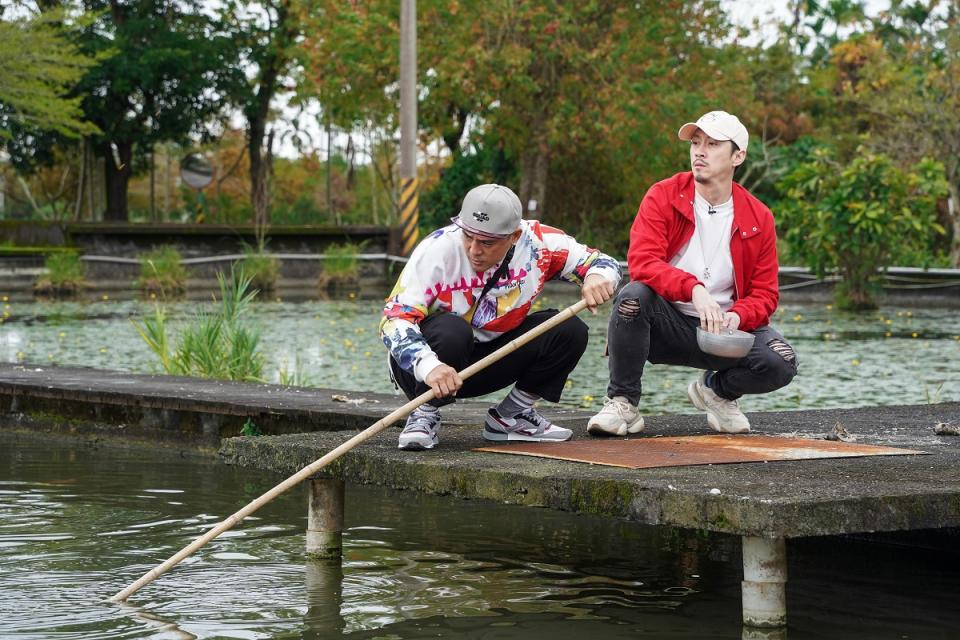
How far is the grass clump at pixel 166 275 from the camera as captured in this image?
24.8 meters

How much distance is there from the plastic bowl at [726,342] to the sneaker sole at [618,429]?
0.47 meters

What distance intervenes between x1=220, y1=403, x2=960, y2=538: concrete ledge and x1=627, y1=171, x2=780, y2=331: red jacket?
548 millimetres

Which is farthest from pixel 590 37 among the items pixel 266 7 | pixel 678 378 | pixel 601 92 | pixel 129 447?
pixel 129 447

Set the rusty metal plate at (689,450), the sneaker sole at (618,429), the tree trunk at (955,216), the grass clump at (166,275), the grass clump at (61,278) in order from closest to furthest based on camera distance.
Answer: the rusty metal plate at (689,450) → the sneaker sole at (618,429) → the tree trunk at (955,216) → the grass clump at (61,278) → the grass clump at (166,275)

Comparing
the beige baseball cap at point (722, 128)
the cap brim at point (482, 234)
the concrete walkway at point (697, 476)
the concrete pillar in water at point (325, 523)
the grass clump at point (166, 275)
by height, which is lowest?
the concrete pillar in water at point (325, 523)

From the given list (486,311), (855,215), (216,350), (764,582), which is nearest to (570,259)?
(486,311)

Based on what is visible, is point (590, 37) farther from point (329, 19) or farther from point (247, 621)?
point (247, 621)

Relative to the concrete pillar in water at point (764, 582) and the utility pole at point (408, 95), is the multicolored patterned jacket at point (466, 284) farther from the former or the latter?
the utility pole at point (408, 95)

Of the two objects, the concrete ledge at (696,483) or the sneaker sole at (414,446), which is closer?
the concrete ledge at (696,483)

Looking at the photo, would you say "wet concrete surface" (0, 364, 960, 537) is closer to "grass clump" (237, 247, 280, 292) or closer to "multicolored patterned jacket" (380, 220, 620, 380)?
"multicolored patterned jacket" (380, 220, 620, 380)

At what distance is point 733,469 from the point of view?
4.74 m

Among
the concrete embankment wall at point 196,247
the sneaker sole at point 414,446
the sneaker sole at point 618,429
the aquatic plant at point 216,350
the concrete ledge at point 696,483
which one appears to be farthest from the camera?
the concrete embankment wall at point 196,247

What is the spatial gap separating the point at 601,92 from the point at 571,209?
4.71m

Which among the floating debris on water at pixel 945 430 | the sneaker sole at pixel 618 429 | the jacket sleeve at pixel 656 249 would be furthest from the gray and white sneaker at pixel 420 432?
the floating debris on water at pixel 945 430
